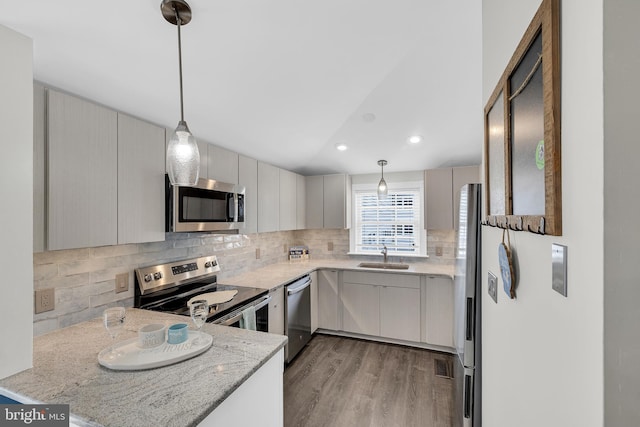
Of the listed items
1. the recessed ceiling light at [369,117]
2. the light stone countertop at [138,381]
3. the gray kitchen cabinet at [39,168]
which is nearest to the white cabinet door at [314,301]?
the recessed ceiling light at [369,117]

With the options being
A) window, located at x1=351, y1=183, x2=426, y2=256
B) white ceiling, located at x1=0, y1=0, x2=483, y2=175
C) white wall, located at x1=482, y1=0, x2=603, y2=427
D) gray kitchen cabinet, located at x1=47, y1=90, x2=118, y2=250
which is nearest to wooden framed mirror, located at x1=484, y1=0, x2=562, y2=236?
white wall, located at x1=482, y1=0, x2=603, y2=427

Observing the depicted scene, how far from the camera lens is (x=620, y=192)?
429 mm

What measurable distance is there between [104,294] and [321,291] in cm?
237

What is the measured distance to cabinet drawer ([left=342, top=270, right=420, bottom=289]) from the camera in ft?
10.8

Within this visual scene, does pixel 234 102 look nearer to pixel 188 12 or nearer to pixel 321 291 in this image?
pixel 188 12

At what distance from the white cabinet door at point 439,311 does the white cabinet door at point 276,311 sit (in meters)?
Answer: 1.65

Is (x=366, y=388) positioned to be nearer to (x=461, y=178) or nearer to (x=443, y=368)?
(x=443, y=368)

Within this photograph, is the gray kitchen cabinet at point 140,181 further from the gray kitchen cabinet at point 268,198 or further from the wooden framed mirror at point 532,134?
the wooden framed mirror at point 532,134

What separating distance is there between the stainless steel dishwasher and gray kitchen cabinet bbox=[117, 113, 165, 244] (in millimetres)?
1495

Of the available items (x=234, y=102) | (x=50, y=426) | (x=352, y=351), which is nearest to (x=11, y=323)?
(x=50, y=426)

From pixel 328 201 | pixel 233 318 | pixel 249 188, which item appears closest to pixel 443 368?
pixel 233 318

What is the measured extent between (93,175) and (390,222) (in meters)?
3.40

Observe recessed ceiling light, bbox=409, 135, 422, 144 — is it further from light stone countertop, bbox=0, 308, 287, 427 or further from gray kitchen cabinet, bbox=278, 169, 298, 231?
light stone countertop, bbox=0, 308, 287, 427

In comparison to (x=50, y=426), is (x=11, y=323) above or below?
above
